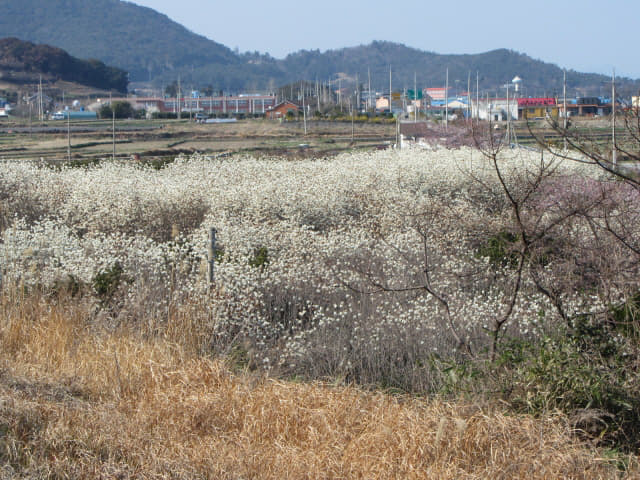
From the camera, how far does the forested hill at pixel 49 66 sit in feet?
421

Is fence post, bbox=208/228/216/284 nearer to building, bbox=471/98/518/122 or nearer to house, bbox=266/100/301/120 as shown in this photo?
building, bbox=471/98/518/122

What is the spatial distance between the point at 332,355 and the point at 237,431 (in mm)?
2202

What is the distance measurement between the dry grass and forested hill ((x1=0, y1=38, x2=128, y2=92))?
127 metres

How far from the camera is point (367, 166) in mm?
15266

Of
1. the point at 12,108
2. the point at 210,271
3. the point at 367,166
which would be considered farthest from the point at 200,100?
the point at 210,271

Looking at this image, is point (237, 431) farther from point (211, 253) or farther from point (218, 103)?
point (218, 103)

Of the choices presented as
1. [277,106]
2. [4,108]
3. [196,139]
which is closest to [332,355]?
[196,139]

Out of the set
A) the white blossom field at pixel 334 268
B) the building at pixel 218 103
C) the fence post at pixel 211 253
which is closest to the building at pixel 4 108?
the building at pixel 218 103

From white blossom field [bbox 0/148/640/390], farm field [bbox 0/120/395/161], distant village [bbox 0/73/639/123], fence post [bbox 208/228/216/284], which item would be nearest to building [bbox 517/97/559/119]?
white blossom field [bbox 0/148/640/390]

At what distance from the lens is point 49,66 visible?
13238 cm

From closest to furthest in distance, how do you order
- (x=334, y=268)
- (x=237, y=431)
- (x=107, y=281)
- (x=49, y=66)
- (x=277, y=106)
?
1. (x=237, y=431)
2. (x=107, y=281)
3. (x=334, y=268)
4. (x=277, y=106)
5. (x=49, y=66)

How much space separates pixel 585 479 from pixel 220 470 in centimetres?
181

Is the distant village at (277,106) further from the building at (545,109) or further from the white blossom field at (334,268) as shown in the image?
A: the building at (545,109)

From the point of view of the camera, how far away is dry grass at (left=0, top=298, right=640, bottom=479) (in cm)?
377
